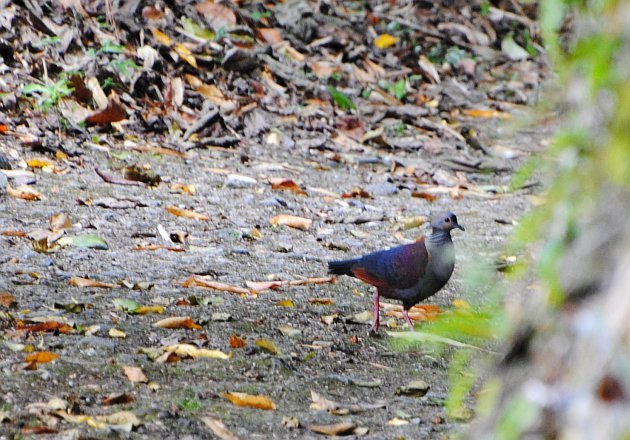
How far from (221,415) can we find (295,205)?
3.81 m

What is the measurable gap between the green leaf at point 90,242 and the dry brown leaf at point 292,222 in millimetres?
1382

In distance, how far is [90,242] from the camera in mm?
5512

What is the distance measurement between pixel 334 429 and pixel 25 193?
3.63m

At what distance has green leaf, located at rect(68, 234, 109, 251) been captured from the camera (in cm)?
548

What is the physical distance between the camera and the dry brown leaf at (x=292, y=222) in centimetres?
659

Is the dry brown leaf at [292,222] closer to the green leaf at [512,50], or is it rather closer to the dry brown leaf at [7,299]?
the dry brown leaf at [7,299]

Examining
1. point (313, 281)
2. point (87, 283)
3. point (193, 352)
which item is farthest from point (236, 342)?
point (313, 281)

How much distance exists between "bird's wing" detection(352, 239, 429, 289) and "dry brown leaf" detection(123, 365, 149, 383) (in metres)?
1.45

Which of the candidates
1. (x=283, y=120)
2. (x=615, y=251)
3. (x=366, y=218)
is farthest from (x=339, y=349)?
(x=283, y=120)

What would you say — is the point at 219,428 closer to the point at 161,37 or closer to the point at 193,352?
the point at 193,352

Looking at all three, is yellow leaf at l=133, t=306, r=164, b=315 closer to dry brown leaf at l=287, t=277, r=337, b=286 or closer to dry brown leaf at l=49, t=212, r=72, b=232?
dry brown leaf at l=287, t=277, r=337, b=286

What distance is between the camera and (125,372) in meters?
3.71

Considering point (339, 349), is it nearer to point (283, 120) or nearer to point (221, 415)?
point (221, 415)

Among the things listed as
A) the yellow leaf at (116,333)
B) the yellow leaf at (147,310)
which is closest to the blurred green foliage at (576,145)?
the yellow leaf at (116,333)
